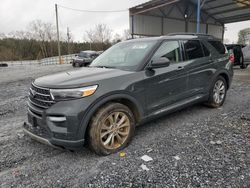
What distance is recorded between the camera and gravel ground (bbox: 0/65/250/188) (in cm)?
232

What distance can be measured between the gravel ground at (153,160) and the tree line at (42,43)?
42.2 m

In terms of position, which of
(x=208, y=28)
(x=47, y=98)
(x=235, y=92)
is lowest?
(x=235, y=92)

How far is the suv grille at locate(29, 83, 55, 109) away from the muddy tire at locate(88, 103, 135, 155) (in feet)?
2.05

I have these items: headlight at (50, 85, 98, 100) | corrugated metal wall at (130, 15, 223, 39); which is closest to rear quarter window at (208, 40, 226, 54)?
headlight at (50, 85, 98, 100)

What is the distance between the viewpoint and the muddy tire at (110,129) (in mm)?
2690

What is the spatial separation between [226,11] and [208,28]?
3728 mm

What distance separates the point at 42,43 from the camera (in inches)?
1949

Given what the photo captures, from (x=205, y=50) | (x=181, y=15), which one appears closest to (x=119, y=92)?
(x=205, y=50)

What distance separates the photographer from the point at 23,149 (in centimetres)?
→ 310

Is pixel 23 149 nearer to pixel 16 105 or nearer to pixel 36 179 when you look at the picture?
pixel 36 179

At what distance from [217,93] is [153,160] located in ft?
9.56

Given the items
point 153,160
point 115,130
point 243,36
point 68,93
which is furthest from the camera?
point 243,36

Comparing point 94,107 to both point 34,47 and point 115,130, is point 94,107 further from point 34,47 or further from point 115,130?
point 34,47

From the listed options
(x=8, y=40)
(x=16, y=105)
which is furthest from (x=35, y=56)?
(x=16, y=105)
